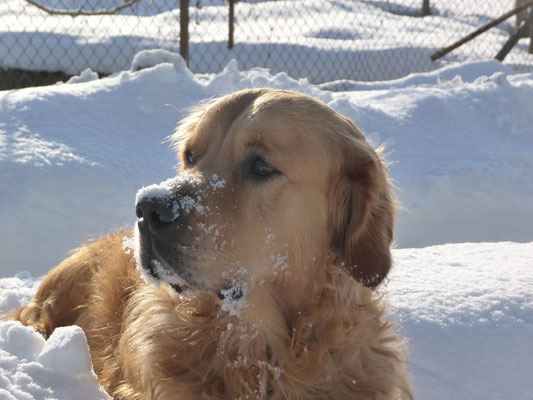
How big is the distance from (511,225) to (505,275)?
6.50 ft

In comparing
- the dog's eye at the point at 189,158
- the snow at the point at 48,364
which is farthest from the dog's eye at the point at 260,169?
the snow at the point at 48,364

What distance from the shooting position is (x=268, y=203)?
201cm

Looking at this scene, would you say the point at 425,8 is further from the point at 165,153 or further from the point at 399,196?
the point at 165,153

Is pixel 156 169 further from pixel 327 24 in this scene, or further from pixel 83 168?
pixel 327 24

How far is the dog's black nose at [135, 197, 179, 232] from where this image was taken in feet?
5.98

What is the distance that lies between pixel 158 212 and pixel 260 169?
390 mm

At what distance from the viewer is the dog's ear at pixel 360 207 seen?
2143 millimetres

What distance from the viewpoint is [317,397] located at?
207cm

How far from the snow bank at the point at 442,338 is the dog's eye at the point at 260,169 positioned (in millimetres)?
604

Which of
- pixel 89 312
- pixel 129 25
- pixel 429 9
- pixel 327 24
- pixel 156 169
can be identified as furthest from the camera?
pixel 429 9

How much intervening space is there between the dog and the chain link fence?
15.2 ft

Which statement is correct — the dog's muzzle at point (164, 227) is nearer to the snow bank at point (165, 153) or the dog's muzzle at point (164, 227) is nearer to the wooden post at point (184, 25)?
the snow bank at point (165, 153)

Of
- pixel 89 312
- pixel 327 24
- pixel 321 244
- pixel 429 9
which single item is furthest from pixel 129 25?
pixel 321 244

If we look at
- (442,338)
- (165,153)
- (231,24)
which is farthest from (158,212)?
(231,24)
